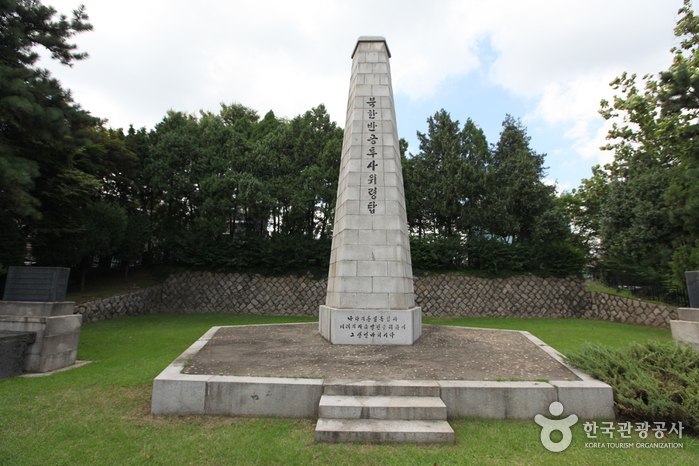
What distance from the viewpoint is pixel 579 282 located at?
16891 millimetres

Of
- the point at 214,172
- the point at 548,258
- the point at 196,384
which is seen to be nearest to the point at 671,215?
the point at 548,258

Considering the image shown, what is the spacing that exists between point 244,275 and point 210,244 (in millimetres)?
2262

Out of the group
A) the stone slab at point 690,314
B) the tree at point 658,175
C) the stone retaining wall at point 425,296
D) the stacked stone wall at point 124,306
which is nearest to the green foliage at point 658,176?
the tree at point 658,175

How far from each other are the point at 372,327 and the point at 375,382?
2.37m

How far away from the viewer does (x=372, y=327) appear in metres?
6.87

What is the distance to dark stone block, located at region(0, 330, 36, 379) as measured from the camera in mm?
5817

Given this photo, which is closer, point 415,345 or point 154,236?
point 415,345

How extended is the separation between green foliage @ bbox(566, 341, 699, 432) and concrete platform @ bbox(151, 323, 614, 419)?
185mm

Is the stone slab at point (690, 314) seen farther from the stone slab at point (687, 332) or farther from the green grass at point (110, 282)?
the green grass at point (110, 282)

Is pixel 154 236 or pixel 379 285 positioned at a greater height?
pixel 154 236

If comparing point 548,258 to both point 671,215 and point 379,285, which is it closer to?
point 671,215

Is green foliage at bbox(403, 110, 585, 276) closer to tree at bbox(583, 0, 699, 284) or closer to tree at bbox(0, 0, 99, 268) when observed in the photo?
tree at bbox(583, 0, 699, 284)

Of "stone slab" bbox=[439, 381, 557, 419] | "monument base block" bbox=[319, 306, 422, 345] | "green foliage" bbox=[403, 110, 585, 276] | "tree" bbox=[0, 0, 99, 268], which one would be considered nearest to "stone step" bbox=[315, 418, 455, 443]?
"stone slab" bbox=[439, 381, 557, 419]

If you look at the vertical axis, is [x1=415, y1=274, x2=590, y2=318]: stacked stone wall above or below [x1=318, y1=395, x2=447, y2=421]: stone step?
above
